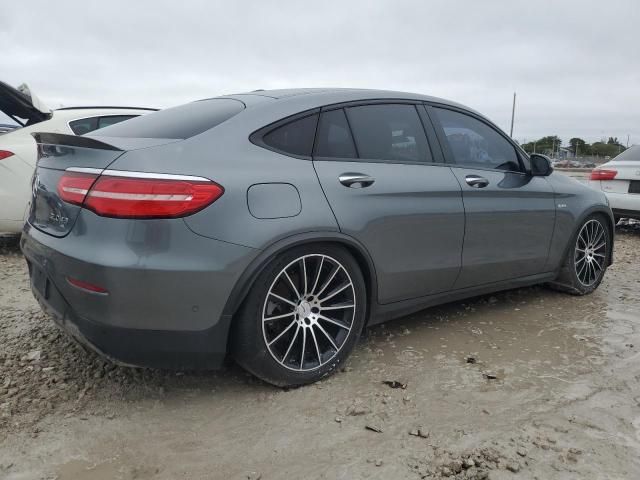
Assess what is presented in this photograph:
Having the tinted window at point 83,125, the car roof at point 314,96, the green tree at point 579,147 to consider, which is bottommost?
the green tree at point 579,147

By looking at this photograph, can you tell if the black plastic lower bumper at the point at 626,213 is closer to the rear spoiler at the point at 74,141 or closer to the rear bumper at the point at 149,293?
the rear bumper at the point at 149,293

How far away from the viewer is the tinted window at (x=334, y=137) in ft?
9.71

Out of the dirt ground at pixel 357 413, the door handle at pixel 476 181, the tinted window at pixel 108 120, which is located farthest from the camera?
the tinted window at pixel 108 120

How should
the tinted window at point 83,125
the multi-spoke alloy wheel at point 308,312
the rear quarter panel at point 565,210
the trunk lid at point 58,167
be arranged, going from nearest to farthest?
1. the trunk lid at point 58,167
2. the multi-spoke alloy wheel at point 308,312
3. the rear quarter panel at point 565,210
4. the tinted window at point 83,125

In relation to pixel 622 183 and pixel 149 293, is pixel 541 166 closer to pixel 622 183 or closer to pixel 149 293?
pixel 149 293

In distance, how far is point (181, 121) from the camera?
2898 millimetres

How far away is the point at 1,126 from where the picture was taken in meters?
5.98

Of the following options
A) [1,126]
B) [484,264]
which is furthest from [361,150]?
[1,126]

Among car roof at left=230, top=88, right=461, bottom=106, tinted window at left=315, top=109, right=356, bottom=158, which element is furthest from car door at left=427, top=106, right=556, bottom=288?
tinted window at left=315, top=109, right=356, bottom=158

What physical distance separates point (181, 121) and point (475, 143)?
2.03 meters

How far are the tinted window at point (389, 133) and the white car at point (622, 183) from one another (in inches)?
200

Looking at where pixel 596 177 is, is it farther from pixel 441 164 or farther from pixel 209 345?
pixel 209 345

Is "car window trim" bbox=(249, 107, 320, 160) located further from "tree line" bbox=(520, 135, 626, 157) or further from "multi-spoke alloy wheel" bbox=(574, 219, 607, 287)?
"tree line" bbox=(520, 135, 626, 157)

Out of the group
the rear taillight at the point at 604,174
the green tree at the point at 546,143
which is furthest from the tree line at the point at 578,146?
the rear taillight at the point at 604,174
